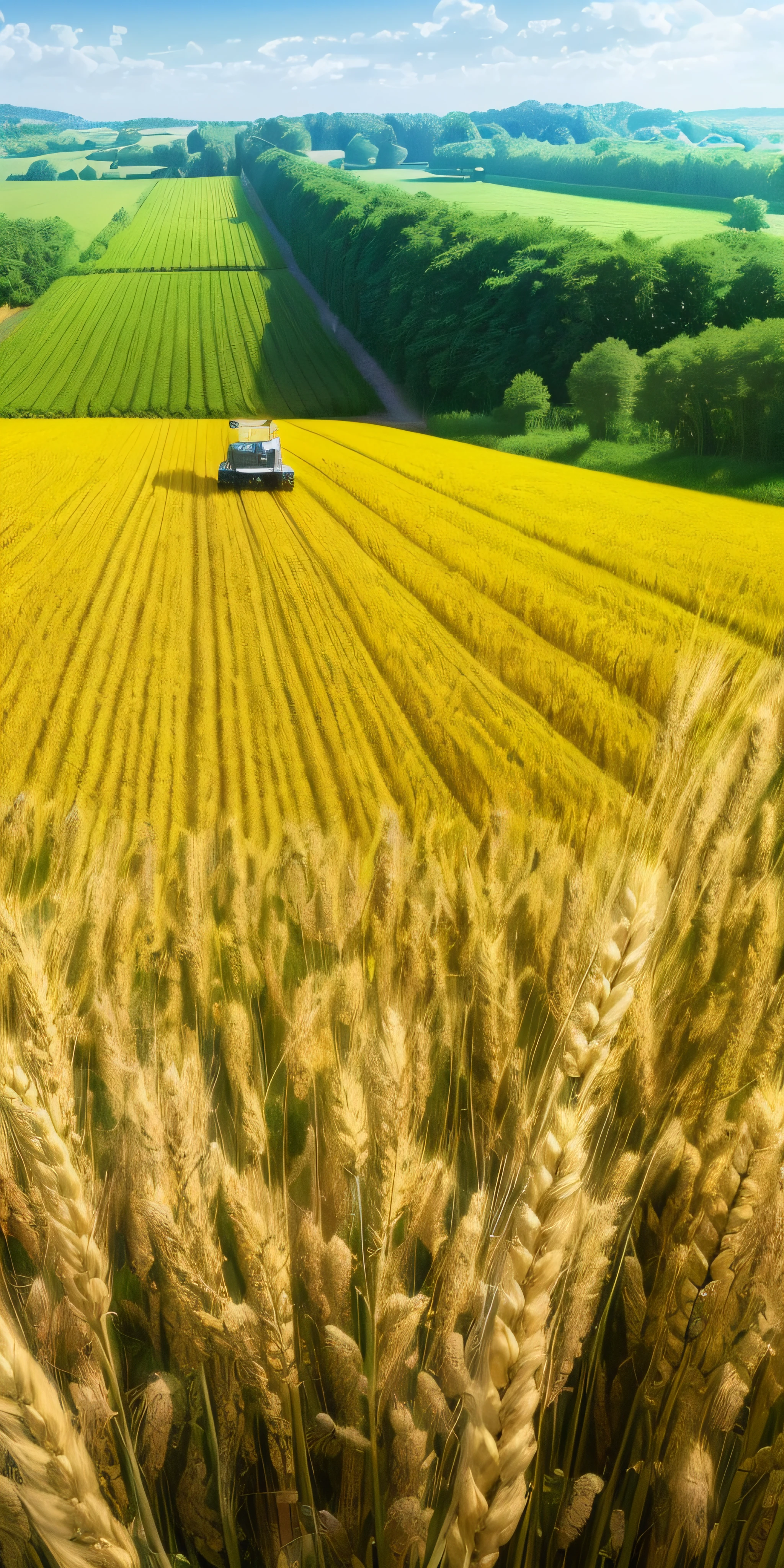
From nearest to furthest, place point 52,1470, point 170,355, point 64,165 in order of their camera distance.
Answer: point 52,1470 < point 170,355 < point 64,165

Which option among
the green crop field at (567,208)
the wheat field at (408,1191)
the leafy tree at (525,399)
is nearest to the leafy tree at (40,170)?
the green crop field at (567,208)

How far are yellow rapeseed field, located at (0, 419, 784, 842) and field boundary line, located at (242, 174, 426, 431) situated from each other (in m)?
0.12

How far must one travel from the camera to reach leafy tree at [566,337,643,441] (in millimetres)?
3029

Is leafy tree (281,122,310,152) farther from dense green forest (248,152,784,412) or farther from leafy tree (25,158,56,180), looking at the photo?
leafy tree (25,158,56,180)

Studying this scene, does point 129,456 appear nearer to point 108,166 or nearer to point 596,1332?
point 108,166

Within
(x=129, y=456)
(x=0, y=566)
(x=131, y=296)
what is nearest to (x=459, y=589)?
(x=129, y=456)

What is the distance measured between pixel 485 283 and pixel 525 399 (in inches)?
24.4

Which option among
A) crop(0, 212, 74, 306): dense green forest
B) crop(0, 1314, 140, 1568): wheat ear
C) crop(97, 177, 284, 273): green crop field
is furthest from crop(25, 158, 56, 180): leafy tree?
crop(0, 1314, 140, 1568): wheat ear

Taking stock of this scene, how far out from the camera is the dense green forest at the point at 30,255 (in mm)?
3221

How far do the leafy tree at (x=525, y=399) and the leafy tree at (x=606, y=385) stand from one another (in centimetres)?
12

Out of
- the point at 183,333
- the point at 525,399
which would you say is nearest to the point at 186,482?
the point at 183,333

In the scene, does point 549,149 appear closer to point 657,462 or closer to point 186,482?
point 657,462

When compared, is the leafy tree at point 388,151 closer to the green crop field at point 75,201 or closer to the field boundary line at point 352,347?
the field boundary line at point 352,347

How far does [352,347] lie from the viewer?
345 centimetres
